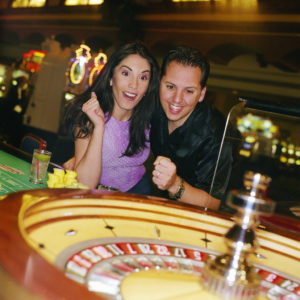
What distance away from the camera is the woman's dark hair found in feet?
8.13

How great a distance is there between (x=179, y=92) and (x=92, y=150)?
787mm

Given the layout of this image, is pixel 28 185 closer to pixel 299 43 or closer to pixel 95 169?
pixel 95 169

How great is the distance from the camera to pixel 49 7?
6293 mm

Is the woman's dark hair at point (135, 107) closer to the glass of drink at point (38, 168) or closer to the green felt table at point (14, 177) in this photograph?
the green felt table at point (14, 177)

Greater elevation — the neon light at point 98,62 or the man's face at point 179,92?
the neon light at point 98,62

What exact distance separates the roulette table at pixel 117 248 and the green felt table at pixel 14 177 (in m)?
0.39

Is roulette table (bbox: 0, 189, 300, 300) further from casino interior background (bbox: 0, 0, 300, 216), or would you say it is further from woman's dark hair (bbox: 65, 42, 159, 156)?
woman's dark hair (bbox: 65, 42, 159, 156)

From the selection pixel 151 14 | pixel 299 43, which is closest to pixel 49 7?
pixel 151 14

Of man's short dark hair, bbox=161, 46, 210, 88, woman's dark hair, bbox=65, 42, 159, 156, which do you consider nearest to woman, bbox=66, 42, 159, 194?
woman's dark hair, bbox=65, 42, 159, 156

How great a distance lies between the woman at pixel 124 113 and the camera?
2477mm

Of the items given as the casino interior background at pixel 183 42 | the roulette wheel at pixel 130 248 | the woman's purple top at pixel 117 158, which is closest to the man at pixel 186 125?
the woman's purple top at pixel 117 158

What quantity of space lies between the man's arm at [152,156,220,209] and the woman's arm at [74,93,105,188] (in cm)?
39

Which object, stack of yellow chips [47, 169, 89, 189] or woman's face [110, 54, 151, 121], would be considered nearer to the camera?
stack of yellow chips [47, 169, 89, 189]

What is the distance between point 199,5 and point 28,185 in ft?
10.7
